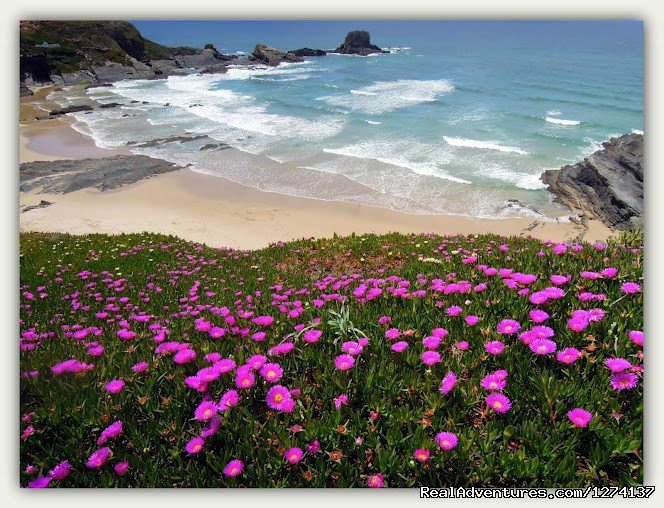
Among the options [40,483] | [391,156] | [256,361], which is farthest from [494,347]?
[391,156]

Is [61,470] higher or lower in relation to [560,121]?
lower

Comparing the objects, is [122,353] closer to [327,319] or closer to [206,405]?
[206,405]

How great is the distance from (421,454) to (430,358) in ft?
1.38

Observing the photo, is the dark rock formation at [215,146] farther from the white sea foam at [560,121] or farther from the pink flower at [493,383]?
the pink flower at [493,383]

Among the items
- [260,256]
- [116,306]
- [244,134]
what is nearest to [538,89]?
[244,134]

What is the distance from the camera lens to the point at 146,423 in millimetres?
1831

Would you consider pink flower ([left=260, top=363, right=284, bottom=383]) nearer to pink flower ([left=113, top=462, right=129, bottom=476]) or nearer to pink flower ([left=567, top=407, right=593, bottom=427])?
pink flower ([left=113, top=462, right=129, bottom=476])

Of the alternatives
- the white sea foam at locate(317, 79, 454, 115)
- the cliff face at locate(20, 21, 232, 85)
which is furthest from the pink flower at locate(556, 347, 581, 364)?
the white sea foam at locate(317, 79, 454, 115)

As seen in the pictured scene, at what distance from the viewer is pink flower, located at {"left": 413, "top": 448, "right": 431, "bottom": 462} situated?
160 cm

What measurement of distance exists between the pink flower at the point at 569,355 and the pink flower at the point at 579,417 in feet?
0.77

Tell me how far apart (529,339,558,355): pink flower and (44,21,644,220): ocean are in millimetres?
2544

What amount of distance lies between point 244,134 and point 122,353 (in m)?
18.8

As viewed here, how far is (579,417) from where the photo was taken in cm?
162

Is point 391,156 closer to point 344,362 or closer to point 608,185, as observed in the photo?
point 608,185
